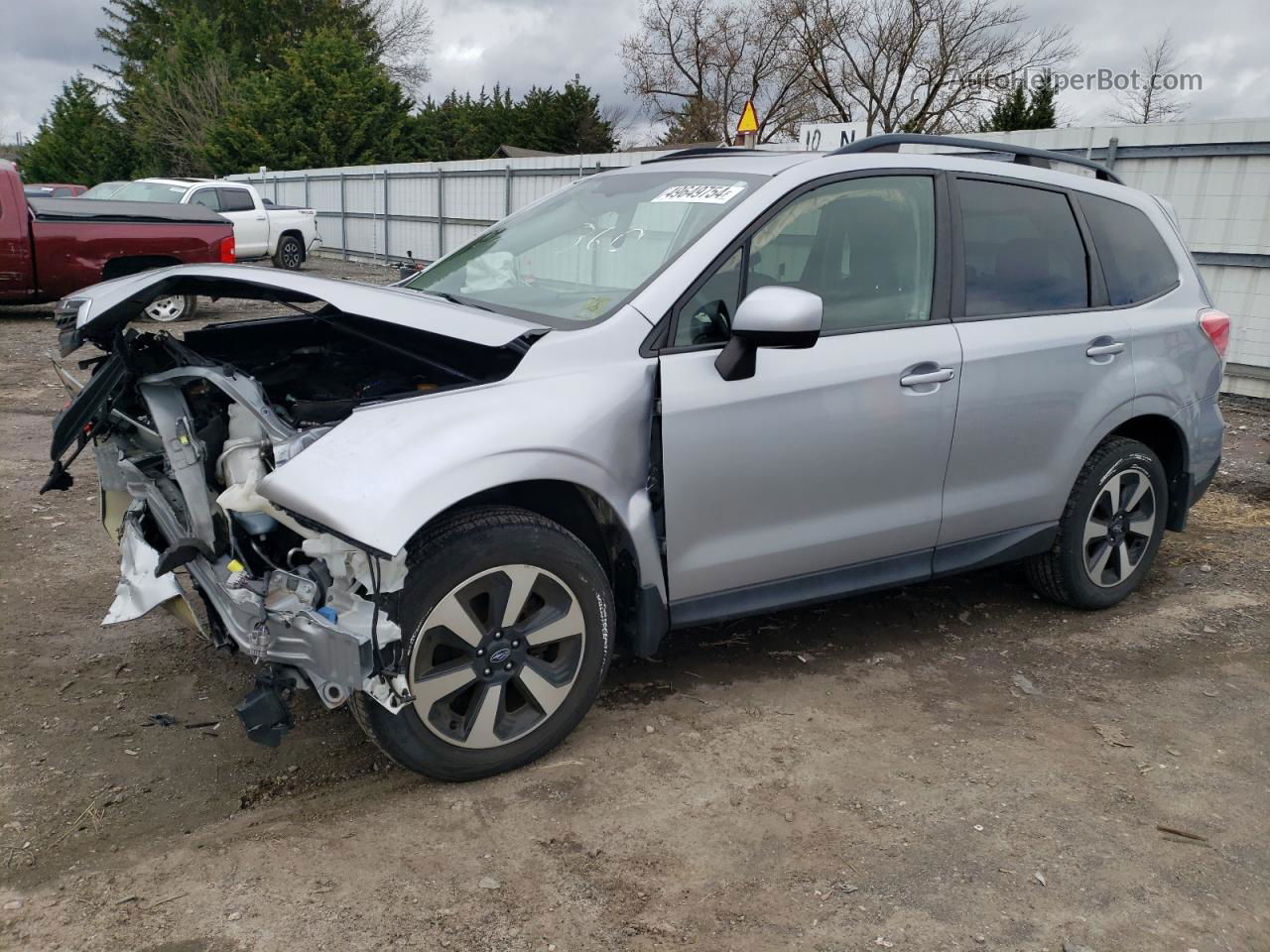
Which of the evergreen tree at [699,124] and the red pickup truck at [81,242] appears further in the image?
the evergreen tree at [699,124]

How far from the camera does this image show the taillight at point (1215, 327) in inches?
182

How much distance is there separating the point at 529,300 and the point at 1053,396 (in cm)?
207

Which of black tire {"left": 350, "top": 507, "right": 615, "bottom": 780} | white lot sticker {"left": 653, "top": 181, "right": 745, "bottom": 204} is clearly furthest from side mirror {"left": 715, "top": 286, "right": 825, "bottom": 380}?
black tire {"left": 350, "top": 507, "right": 615, "bottom": 780}

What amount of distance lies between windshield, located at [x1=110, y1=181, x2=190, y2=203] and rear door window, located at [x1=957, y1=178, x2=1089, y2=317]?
16084mm

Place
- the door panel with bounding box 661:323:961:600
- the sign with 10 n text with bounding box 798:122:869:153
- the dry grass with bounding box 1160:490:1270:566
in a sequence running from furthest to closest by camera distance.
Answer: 1. the sign with 10 n text with bounding box 798:122:869:153
2. the dry grass with bounding box 1160:490:1270:566
3. the door panel with bounding box 661:323:961:600

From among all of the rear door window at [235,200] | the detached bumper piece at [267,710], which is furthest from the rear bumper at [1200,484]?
the rear door window at [235,200]

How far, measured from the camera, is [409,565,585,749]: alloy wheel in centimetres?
286

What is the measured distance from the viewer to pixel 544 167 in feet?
56.2

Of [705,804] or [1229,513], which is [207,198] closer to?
[1229,513]

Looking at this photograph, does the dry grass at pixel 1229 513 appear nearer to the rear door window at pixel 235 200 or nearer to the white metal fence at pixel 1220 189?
the white metal fence at pixel 1220 189

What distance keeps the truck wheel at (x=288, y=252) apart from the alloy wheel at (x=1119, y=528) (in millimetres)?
17337

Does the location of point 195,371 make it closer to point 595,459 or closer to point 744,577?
point 595,459

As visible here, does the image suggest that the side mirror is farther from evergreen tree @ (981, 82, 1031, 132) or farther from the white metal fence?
evergreen tree @ (981, 82, 1031, 132)

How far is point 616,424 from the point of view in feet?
10.1
